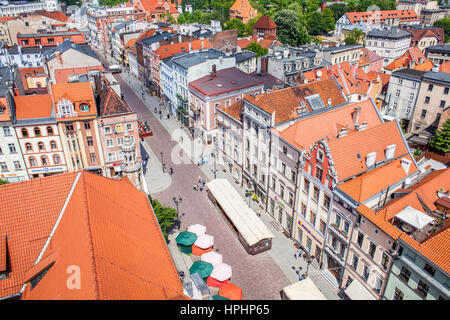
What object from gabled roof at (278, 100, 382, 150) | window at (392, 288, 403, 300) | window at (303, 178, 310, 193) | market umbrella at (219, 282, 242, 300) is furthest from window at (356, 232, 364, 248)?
market umbrella at (219, 282, 242, 300)

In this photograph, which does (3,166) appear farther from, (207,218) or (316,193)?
(316,193)

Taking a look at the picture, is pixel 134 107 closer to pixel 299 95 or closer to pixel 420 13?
pixel 299 95

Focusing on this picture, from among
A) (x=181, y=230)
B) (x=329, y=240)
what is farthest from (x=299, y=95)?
(x=181, y=230)

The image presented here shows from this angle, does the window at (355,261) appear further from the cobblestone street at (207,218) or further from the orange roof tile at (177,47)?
the orange roof tile at (177,47)

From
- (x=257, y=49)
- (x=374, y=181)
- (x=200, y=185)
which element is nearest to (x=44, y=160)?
(x=200, y=185)

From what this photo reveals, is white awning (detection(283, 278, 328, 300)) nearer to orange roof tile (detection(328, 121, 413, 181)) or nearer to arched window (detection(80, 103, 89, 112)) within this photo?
orange roof tile (detection(328, 121, 413, 181))

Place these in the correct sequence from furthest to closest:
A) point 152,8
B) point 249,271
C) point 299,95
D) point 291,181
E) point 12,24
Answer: point 152,8
point 12,24
point 299,95
point 291,181
point 249,271

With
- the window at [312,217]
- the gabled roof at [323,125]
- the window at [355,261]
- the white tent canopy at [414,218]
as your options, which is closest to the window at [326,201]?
A: the window at [312,217]

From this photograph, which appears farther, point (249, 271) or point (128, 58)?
point (128, 58)
